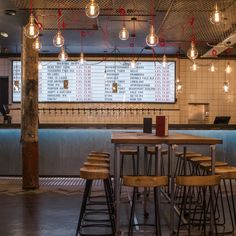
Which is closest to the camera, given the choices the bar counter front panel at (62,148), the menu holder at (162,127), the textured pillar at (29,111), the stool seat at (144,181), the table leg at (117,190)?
the stool seat at (144,181)

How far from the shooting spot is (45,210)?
5.40m

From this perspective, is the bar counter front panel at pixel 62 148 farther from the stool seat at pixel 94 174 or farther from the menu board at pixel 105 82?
the stool seat at pixel 94 174

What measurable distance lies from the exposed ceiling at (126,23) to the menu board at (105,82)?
2.49 ft

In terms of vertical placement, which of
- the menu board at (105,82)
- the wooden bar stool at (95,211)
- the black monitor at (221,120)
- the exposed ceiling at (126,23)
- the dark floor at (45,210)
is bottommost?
the dark floor at (45,210)

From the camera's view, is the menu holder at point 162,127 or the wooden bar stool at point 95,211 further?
the menu holder at point 162,127

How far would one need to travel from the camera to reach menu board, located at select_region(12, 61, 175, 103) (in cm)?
1105

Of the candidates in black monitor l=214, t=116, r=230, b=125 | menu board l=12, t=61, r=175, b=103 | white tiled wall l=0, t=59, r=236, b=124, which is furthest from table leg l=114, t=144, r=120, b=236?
menu board l=12, t=61, r=175, b=103

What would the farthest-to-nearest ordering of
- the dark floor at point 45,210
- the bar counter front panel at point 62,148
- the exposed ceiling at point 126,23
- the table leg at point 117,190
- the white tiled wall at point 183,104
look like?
the white tiled wall at point 183,104 < the bar counter front panel at point 62,148 < the exposed ceiling at point 126,23 < the dark floor at point 45,210 < the table leg at point 117,190

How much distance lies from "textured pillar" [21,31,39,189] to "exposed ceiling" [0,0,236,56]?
725 millimetres

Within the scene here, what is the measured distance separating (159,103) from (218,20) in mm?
6074

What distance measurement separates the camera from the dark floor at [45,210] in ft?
14.7

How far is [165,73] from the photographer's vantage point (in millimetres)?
11102

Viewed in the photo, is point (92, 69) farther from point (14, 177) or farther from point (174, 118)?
point (14, 177)

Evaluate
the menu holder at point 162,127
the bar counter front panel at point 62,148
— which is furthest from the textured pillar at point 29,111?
the menu holder at point 162,127
